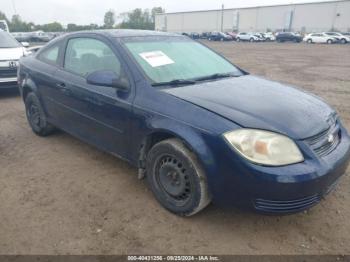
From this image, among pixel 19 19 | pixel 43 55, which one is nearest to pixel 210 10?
pixel 19 19

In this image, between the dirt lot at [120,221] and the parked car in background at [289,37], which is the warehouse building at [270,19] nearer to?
the parked car in background at [289,37]

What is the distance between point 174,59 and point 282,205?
72.4 inches

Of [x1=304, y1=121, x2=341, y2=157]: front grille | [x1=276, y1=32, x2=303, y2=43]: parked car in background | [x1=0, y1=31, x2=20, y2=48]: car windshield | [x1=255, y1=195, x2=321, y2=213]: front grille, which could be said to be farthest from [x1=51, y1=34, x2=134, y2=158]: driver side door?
[x1=276, y1=32, x2=303, y2=43]: parked car in background

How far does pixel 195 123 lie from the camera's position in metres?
2.57

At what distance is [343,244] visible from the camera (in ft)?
8.42

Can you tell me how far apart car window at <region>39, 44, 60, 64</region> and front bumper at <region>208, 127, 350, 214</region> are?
9.30 ft

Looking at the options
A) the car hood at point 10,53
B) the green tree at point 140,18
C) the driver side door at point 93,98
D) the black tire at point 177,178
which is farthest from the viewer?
the green tree at point 140,18

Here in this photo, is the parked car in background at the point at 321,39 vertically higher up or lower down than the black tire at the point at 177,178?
lower down

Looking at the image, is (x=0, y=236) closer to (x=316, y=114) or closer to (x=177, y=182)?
(x=177, y=182)

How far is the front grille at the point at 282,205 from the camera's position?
2400mm

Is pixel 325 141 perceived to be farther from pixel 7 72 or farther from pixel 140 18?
pixel 140 18

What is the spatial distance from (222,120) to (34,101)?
3.22 m

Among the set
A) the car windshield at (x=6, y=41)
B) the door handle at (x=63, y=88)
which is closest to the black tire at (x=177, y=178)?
the door handle at (x=63, y=88)

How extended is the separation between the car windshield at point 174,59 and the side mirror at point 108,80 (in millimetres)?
245
